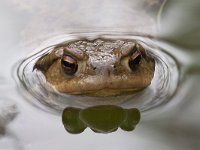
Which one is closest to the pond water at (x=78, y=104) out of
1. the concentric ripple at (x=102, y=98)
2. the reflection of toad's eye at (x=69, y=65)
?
the concentric ripple at (x=102, y=98)

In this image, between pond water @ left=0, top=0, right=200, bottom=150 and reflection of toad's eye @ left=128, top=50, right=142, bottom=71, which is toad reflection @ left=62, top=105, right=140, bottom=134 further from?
reflection of toad's eye @ left=128, top=50, right=142, bottom=71

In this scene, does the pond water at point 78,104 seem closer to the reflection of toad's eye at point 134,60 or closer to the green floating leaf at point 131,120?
the green floating leaf at point 131,120

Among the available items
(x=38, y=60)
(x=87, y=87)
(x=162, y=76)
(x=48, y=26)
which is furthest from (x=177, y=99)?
(x=48, y=26)

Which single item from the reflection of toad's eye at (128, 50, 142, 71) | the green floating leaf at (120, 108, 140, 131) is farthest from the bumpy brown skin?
the green floating leaf at (120, 108, 140, 131)

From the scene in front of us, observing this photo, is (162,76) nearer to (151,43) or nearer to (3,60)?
(151,43)

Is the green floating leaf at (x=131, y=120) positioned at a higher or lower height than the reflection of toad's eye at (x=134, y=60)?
lower

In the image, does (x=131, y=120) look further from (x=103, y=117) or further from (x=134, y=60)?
(x=134, y=60)
